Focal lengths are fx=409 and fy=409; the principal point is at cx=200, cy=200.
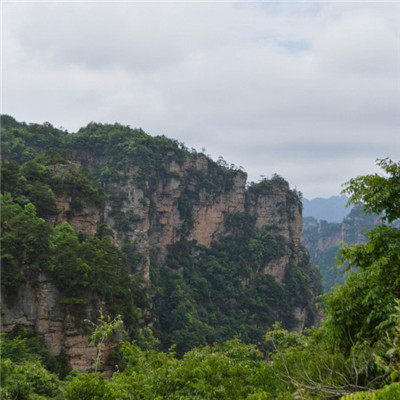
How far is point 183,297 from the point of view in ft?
140

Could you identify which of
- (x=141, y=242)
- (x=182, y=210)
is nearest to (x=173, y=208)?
(x=182, y=210)

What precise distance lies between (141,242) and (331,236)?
89.9 meters

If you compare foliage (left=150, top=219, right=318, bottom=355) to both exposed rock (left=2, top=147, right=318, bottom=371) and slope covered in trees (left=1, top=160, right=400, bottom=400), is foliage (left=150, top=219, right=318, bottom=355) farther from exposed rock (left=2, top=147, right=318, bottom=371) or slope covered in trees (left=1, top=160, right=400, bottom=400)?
slope covered in trees (left=1, top=160, right=400, bottom=400)

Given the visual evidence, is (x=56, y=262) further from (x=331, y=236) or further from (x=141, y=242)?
(x=331, y=236)

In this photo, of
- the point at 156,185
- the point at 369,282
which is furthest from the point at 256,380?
the point at 156,185

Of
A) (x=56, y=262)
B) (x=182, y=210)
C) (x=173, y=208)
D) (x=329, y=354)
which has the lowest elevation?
(x=329, y=354)

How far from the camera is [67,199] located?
84.0 feet

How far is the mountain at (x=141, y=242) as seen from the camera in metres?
18.9

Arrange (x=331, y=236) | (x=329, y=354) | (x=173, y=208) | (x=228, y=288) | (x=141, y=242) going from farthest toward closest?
(x=331, y=236), (x=173, y=208), (x=228, y=288), (x=141, y=242), (x=329, y=354)

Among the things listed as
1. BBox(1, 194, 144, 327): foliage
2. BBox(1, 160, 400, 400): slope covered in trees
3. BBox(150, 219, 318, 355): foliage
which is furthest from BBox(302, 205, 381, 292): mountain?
BBox(1, 160, 400, 400): slope covered in trees

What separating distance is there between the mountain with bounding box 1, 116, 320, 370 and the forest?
0.13m

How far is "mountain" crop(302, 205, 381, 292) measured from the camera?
106562 millimetres

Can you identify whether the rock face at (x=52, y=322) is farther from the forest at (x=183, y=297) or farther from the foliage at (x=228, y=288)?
the foliage at (x=228, y=288)

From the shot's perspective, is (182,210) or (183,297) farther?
(182,210)
